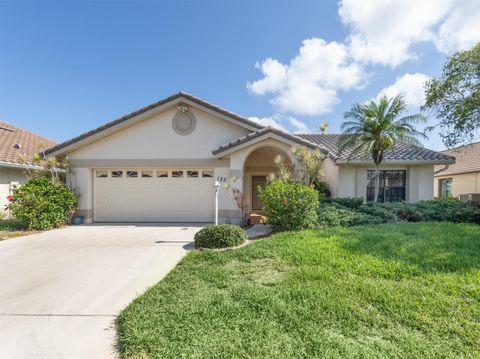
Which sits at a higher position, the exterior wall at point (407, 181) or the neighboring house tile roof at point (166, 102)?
the neighboring house tile roof at point (166, 102)

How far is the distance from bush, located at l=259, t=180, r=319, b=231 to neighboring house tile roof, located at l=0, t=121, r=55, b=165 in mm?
12218

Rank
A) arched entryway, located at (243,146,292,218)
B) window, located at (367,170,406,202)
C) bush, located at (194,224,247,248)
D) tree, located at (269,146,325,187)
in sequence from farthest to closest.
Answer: arched entryway, located at (243,146,292,218)
window, located at (367,170,406,202)
tree, located at (269,146,325,187)
bush, located at (194,224,247,248)

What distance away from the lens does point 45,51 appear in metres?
11.3

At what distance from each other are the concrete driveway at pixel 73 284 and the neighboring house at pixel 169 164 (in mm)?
3059

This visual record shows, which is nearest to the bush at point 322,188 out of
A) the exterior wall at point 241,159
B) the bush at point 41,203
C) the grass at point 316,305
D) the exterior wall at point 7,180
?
the exterior wall at point 241,159

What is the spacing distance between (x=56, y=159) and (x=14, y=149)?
5184 mm

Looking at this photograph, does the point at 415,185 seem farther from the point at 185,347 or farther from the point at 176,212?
the point at 185,347

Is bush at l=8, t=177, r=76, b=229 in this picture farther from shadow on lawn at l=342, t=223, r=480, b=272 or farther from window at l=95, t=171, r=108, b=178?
shadow on lawn at l=342, t=223, r=480, b=272

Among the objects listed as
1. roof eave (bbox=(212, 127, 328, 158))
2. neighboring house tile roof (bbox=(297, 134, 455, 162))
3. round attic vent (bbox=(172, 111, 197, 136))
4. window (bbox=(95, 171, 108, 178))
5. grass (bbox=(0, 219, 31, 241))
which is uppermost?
round attic vent (bbox=(172, 111, 197, 136))

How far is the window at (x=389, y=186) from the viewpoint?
1273cm

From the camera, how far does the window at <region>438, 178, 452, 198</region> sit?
71.0ft

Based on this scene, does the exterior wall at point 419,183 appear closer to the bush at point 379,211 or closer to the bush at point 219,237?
the bush at point 379,211

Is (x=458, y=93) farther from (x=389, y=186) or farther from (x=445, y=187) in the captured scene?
(x=445, y=187)

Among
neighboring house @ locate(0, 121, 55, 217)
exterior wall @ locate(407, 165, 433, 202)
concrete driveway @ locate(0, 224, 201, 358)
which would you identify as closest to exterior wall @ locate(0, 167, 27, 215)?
neighboring house @ locate(0, 121, 55, 217)
